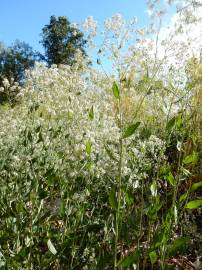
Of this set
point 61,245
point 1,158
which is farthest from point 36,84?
point 61,245

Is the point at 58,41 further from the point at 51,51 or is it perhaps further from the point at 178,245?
the point at 178,245

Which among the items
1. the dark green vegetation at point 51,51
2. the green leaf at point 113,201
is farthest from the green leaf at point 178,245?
the dark green vegetation at point 51,51

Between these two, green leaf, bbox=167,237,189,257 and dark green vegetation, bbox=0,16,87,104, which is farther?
dark green vegetation, bbox=0,16,87,104

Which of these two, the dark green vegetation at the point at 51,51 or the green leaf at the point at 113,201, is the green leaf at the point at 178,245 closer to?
the green leaf at the point at 113,201

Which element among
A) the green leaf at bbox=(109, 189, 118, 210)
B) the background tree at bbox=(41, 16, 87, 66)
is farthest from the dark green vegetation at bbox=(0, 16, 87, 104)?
the green leaf at bbox=(109, 189, 118, 210)

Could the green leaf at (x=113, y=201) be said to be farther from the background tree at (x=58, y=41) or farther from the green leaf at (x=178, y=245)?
the background tree at (x=58, y=41)

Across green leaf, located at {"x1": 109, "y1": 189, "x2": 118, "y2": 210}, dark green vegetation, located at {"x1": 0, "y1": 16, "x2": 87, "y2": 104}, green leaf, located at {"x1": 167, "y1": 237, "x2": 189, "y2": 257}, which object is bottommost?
green leaf, located at {"x1": 167, "y1": 237, "x2": 189, "y2": 257}

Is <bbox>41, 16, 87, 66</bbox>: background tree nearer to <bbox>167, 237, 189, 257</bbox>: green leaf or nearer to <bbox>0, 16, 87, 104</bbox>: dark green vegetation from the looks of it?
<bbox>0, 16, 87, 104</bbox>: dark green vegetation

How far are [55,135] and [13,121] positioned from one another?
0.40 metres

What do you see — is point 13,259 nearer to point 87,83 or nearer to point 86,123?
point 86,123

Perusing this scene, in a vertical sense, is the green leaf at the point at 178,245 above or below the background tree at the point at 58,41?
below

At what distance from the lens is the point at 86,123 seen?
8.59 ft

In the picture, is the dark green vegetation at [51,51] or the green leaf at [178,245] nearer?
the green leaf at [178,245]

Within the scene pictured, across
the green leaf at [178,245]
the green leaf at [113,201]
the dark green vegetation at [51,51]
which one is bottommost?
the green leaf at [178,245]
